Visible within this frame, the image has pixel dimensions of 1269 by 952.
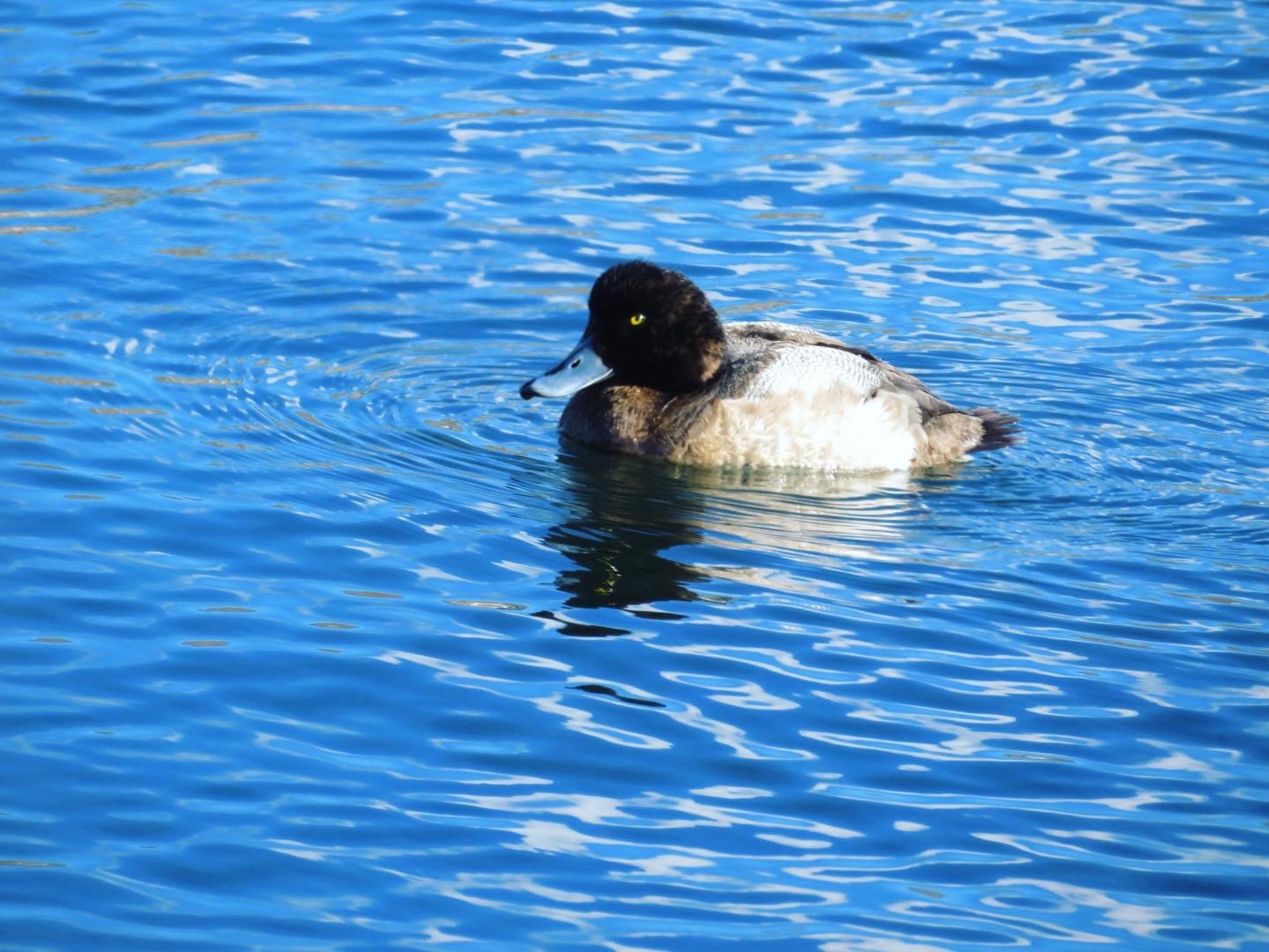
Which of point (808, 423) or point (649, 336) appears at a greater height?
point (649, 336)

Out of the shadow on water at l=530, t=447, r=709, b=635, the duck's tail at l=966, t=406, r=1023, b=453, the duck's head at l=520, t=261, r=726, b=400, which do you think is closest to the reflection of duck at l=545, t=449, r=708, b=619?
the shadow on water at l=530, t=447, r=709, b=635

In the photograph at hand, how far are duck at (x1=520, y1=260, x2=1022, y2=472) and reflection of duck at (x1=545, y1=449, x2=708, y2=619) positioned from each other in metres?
0.28

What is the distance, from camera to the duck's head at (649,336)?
34.7ft

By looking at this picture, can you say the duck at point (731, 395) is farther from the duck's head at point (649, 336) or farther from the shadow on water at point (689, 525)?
the shadow on water at point (689, 525)

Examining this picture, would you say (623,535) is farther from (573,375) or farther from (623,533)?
(573,375)

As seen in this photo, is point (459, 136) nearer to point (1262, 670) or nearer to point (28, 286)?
point (28, 286)

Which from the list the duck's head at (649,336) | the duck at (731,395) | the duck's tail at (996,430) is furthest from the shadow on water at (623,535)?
the duck's tail at (996,430)

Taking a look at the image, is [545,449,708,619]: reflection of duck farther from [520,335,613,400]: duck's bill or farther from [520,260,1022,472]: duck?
[520,335,613,400]: duck's bill

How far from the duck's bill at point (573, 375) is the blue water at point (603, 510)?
35cm

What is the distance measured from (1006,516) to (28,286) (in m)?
6.18

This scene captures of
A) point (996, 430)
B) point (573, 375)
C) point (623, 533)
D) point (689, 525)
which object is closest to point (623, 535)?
point (623, 533)

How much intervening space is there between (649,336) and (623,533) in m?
1.80

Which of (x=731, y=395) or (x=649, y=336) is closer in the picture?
(x=731, y=395)

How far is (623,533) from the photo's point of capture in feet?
30.0
